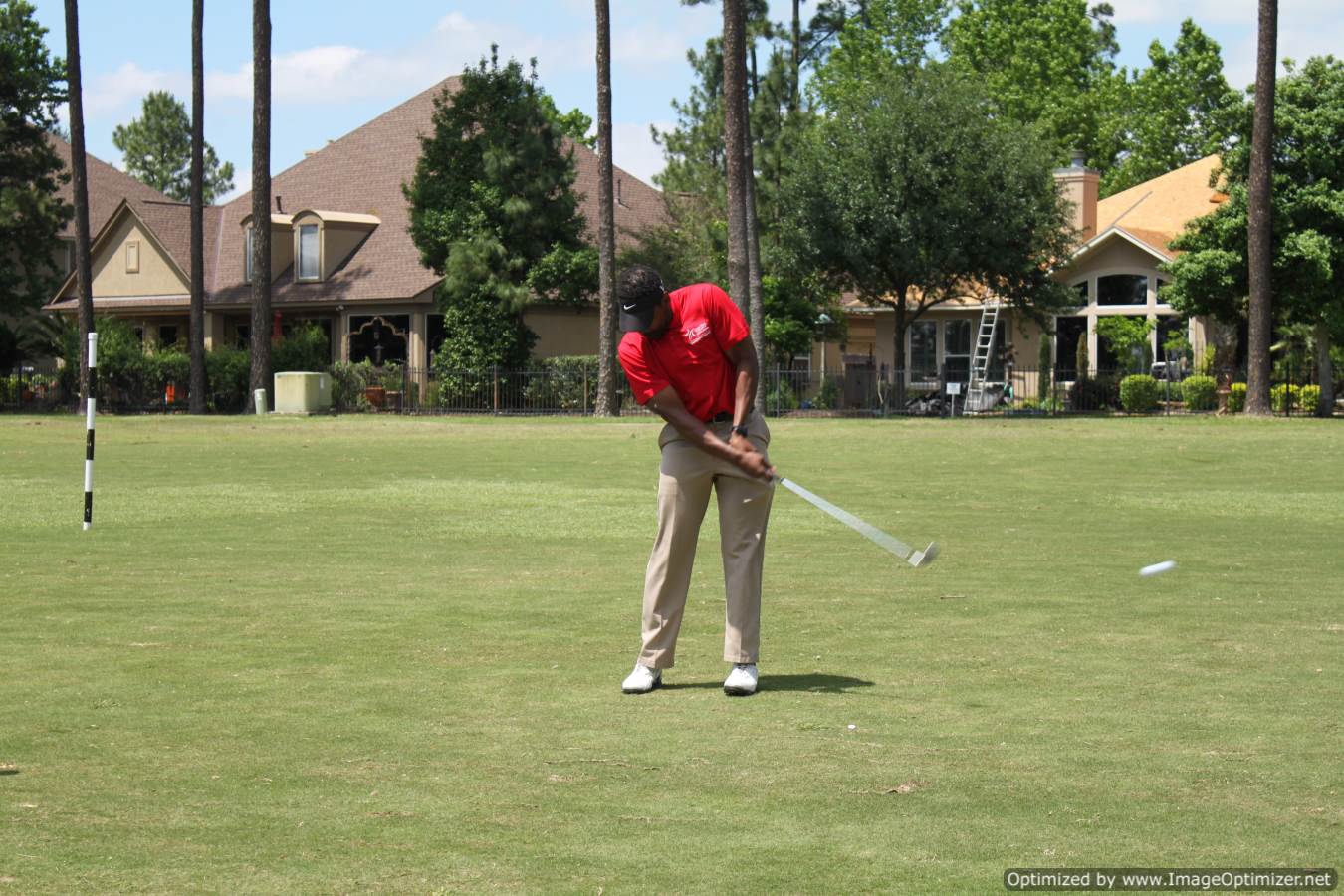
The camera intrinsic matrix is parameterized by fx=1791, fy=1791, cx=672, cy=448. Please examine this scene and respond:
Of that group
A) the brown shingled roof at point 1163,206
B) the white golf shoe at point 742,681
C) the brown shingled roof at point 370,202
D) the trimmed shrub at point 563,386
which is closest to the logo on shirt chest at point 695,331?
the white golf shoe at point 742,681

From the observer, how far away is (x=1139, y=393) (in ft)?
149

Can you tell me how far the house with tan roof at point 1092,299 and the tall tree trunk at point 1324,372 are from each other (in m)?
5.11

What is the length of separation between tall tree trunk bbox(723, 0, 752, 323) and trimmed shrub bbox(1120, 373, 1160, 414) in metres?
10.0

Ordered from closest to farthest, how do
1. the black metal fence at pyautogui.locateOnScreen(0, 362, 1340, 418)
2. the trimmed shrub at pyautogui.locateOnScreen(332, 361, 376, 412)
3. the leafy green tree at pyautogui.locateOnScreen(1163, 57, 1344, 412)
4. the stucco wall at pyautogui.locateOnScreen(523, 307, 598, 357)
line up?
the leafy green tree at pyautogui.locateOnScreen(1163, 57, 1344, 412), the black metal fence at pyautogui.locateOnScreen(0, 362, 1340, 418), the trimmed shrub at pyautogui.locateOnScreen(332, 361, 376, 412), the stucco wall at pyautogui.locateOnScreen(523, 307, 598, 357)

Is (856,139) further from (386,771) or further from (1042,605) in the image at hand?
(386,771)

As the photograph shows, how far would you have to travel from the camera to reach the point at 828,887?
5289mm

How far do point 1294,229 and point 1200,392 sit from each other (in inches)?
184

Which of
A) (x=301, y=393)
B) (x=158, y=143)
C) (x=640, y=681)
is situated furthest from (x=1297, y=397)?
(x=158, y=143)

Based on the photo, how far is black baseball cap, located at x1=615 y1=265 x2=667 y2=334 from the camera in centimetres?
846

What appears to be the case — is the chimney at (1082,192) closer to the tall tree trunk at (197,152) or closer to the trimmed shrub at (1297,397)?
the trimmed shrub at (1297,397)

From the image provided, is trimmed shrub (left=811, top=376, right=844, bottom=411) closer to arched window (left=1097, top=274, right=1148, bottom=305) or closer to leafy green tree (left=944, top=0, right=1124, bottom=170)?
arched window (left=1097, top=274, right=1148, bottom=305)

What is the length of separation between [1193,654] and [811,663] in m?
2.07

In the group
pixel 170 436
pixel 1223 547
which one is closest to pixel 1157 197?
pixel 170 436

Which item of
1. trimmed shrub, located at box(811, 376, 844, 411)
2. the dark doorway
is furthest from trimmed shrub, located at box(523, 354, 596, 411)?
the dark doorway
